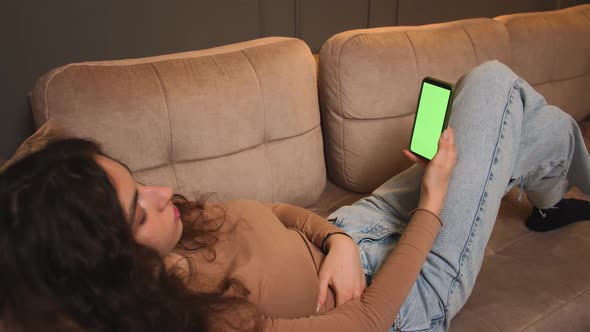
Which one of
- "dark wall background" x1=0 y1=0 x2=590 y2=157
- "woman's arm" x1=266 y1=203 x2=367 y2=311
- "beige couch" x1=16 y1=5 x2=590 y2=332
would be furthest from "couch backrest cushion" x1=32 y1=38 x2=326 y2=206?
"dark wall background" x1=0 y1=0 x2=590 y2=157

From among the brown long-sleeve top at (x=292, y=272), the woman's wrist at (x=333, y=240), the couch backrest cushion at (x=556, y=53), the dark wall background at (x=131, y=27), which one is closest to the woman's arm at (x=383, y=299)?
the brown long-sleeve top at (x=292, y=272)

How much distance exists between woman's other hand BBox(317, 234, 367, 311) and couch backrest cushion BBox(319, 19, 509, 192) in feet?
1.71

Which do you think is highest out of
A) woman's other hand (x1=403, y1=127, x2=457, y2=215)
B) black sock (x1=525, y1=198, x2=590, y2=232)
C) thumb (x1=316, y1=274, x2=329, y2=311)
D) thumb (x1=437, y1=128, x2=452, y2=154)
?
thumb (x1=437, y1=128, x2=452, y2=154)

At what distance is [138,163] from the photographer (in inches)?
47.7

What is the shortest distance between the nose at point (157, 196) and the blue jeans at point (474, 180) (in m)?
0.47

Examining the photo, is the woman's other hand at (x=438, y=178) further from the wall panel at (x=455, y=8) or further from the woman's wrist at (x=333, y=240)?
Answer: the wall panel at (x=455, y=8)

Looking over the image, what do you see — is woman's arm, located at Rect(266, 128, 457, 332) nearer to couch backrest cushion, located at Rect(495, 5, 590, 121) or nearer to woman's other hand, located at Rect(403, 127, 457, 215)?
woman's other hand, located at Rect(403, 127, 457, 215)

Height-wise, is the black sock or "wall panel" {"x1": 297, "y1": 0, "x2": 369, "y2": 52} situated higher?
"wall panel" {"x1": 297, "y1": 0, "x2": 369, "y2": 52}

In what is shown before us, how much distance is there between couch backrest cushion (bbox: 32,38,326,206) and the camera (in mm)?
1163

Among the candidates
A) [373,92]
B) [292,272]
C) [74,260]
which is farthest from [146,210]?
[373,92]

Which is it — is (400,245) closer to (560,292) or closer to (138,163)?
Answer: (560,292)

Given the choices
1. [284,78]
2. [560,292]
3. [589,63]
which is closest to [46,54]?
[284,78]

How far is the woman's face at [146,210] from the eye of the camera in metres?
0.79

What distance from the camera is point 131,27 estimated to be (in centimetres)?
201
